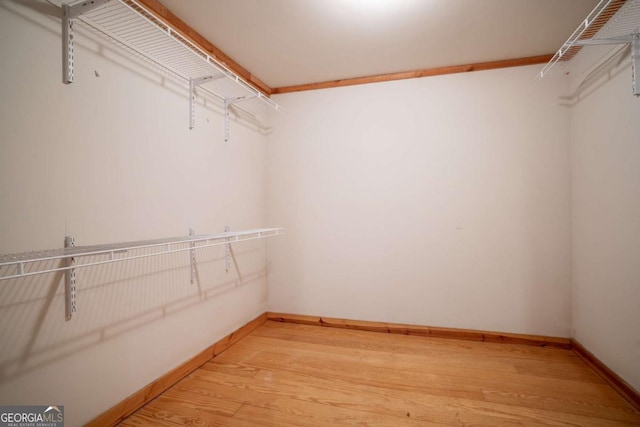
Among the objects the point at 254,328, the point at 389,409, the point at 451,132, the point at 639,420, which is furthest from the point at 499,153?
the point at 254,328

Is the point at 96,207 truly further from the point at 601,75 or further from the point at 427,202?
the point at 601,75

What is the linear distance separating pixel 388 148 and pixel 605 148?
53.7 inches

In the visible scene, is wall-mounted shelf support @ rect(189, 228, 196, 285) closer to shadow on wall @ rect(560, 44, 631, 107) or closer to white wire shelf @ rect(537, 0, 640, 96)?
white wire shelf @ rect(537, 0, 640, 96)

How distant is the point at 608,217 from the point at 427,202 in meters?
1.08

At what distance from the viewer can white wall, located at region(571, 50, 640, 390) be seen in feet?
5.16

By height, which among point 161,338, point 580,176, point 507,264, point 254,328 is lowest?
point 254,328

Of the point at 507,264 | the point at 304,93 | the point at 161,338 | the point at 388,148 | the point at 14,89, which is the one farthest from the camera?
the point at 304,93

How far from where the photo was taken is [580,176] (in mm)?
2102

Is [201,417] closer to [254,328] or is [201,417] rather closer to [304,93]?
[254,328]

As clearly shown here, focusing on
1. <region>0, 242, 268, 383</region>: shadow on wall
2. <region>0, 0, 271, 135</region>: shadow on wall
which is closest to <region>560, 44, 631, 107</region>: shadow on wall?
<region>0, 0, 271, 135</region>: shadow on wall

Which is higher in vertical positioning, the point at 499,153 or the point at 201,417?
the point at 499,153

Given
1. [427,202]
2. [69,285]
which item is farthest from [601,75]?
[69,285]

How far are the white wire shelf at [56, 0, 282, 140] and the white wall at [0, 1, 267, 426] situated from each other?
1.7 inches

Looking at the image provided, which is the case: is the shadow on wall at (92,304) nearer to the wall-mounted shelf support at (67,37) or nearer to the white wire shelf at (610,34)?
the wall-mounted shelf support at (67,37)
